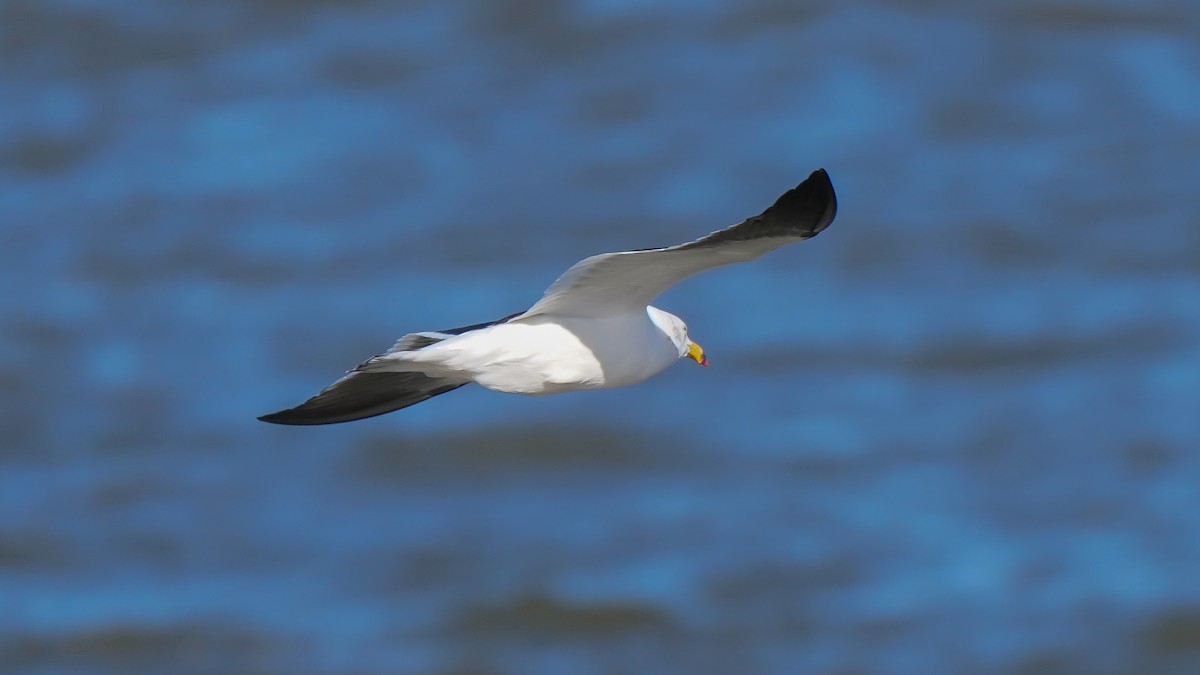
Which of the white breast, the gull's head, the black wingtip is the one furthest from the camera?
the gull's head

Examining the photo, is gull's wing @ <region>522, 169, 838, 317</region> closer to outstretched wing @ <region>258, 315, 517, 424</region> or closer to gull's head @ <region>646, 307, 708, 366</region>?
gull's head @ <region>646, 307, 708, 366</region>

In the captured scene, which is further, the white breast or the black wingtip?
the white breast

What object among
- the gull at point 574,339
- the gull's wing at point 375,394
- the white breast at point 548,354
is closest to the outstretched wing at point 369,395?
the gull's wing at point 375,394

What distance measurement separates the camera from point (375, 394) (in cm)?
934

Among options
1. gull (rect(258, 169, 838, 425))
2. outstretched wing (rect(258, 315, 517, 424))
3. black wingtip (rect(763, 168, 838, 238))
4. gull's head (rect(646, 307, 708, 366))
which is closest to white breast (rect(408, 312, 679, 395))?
gull (rect(258, 169, 838, 425))

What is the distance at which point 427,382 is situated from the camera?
30.7 ft

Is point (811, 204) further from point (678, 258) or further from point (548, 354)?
point (548, 354)

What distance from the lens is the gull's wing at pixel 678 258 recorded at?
7340 mm

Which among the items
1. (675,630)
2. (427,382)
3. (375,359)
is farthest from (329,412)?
(675,630)

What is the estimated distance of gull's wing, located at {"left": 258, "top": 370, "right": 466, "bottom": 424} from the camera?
9.22 metres

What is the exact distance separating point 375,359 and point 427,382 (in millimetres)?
1284

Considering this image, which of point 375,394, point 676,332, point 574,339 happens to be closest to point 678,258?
point 574,339

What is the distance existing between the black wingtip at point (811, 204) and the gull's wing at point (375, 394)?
7.99ft

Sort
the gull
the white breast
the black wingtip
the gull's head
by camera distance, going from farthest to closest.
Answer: the gull's head < the white breast < the gull < the black wingtip
